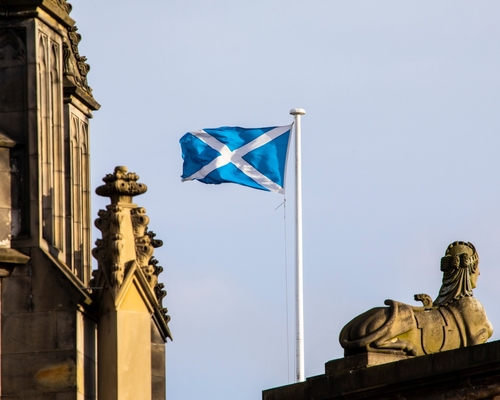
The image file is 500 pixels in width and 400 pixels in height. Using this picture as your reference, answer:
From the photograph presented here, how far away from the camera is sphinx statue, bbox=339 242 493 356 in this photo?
28.0 metres

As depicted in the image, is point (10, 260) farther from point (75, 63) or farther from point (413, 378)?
point (413, 378)

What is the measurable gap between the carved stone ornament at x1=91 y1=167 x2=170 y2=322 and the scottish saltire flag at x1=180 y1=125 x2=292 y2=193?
12.0m

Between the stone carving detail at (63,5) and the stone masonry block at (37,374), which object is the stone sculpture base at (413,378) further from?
the stone carving detail at (63,5)

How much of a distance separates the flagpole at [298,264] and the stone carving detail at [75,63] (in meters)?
7.86

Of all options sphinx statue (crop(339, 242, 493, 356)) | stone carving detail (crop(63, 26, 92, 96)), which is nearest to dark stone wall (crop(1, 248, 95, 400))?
stone carving detail (crop(63, 26, 92, 96))

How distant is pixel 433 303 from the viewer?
1155 inches

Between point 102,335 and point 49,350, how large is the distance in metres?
0.95

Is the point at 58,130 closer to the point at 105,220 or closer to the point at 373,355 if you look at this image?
the point at 105,220

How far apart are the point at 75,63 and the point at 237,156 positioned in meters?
10.0

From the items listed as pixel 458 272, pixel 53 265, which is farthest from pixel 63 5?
pixel 458 272

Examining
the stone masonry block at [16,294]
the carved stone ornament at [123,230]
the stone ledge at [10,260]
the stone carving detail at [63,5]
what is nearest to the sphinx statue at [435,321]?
the carved stone ornament at [123,230]

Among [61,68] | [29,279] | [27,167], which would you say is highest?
[61,68]

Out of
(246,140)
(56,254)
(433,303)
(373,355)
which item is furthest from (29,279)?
(246,140)

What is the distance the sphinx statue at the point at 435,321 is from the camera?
27984mm
